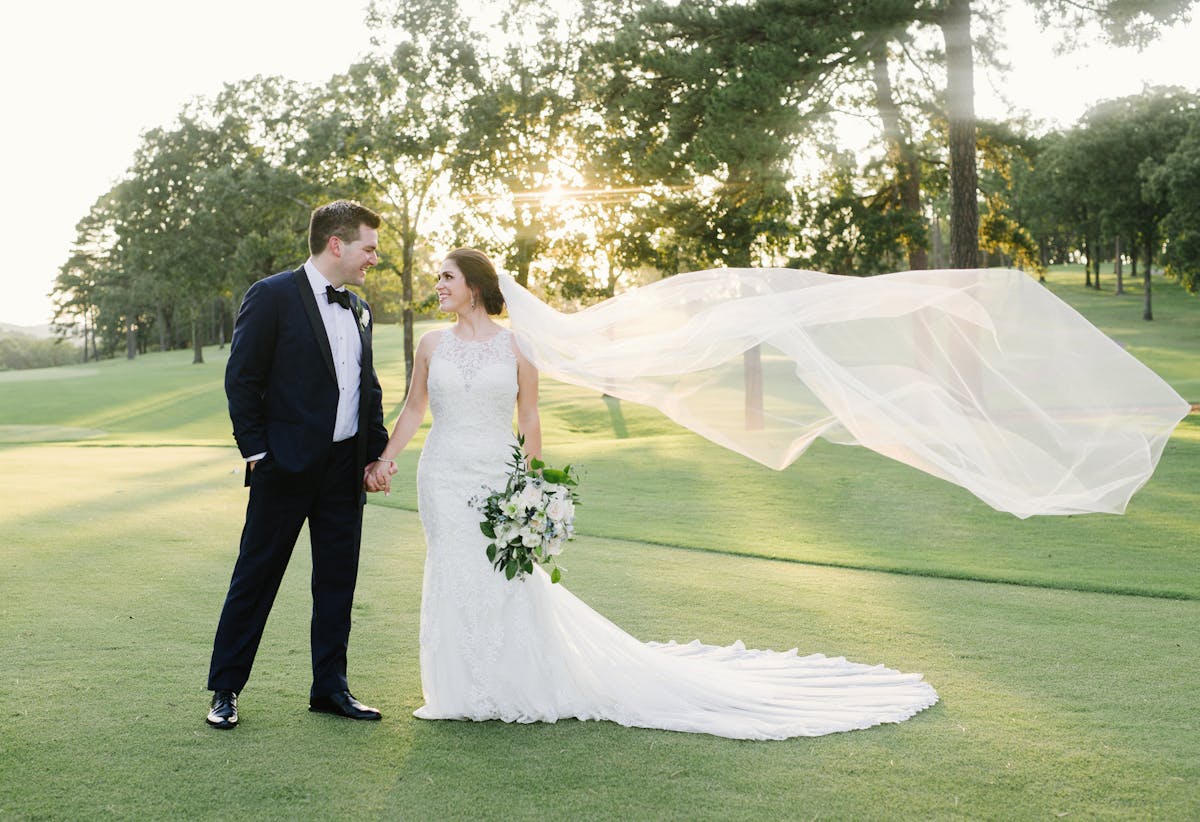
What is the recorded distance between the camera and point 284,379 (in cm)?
507

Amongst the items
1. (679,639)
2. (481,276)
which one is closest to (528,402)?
(481,276)

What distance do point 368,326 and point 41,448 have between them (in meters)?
20.6

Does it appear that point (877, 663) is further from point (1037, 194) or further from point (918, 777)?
point (1037, 194)

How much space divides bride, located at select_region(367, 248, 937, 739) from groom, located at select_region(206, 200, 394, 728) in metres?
0.29

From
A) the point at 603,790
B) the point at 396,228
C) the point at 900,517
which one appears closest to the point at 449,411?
the point at 603,790

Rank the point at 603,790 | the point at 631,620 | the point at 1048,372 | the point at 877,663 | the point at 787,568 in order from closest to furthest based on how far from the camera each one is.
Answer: the point at 603,790, the point at 1048,372, the point at 877,663, the point at 631,620, the point at 787,568

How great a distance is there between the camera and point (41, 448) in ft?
75.6

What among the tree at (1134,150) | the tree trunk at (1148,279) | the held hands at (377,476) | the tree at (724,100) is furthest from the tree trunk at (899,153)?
the tree trunk at (1148,279)

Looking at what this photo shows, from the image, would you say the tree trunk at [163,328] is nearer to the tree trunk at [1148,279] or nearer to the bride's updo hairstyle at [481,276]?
the tree trunk at [1148,279]

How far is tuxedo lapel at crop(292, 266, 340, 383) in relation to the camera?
510cm

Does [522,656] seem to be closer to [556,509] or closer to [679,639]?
[556,509]

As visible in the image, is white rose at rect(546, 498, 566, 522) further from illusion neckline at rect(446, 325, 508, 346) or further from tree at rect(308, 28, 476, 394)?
tree at rect(308, 28, 476, 394)

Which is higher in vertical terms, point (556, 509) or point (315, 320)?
point (315, 320)

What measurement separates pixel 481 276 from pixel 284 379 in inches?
44.5
